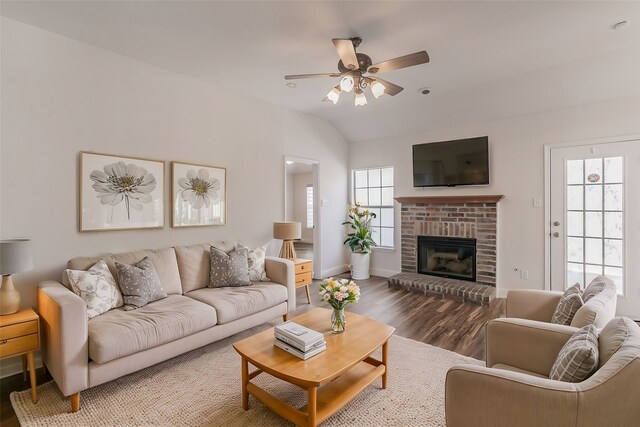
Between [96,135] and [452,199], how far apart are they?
4.66 metres

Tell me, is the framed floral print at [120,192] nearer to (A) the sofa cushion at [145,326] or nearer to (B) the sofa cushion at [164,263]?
(B) the sofa cushion at [164,263]

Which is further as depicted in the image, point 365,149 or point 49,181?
point 365,149

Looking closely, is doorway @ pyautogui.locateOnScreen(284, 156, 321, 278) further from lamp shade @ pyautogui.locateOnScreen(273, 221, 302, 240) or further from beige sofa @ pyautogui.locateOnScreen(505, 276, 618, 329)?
beige sofa @ pyautogui.locateOnScreen(505, 276, 618, 329)

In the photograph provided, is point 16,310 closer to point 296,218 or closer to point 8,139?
point 8,139

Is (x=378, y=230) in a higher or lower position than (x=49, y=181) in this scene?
lower

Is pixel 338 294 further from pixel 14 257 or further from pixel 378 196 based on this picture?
pixel 378 196

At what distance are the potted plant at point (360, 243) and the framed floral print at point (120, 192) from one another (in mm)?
3228

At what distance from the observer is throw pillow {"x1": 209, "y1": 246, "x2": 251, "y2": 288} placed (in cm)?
331

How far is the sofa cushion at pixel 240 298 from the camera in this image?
285 centimetres

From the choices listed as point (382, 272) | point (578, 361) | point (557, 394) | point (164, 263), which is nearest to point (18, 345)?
point (164, 263)

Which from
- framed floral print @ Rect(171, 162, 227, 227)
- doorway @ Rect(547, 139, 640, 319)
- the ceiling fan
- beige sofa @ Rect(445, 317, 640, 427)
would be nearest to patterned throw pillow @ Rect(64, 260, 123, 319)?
framed floral print @ Rect(171, 162, 227, 227)

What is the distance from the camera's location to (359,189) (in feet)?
20.2

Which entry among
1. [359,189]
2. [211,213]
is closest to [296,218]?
[359,189]

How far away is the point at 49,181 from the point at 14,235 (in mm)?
513
